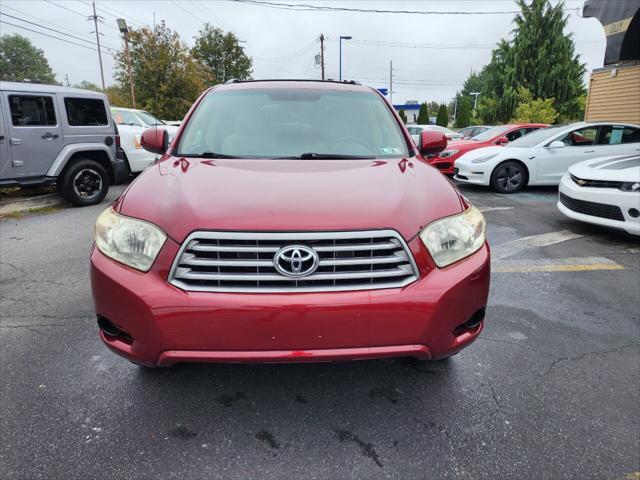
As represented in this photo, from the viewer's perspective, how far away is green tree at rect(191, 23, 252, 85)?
144ft

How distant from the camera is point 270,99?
3102 millimetres

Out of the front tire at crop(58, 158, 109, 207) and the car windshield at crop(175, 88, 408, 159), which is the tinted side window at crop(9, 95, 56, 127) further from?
the car windshield at crop(175, 88, 408, 159)

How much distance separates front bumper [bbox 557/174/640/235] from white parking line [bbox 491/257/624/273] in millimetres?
644

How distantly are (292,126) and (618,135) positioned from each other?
8.47 meters

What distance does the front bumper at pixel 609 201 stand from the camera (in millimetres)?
4836

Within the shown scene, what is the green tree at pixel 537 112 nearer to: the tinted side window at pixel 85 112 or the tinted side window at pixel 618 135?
the tinted side window at pixel 618 135

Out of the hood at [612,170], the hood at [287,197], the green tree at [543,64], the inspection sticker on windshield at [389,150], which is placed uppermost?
the green tree at [543,64]

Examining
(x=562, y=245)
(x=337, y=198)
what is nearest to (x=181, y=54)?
(x=562, y=245)

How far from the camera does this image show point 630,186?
4.89 metres

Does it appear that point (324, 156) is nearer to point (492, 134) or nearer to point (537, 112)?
point (492, 134)

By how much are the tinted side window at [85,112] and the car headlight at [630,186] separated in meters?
7.91

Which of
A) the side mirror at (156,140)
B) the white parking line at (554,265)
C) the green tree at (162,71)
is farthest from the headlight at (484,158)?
the green tree at (162,71)

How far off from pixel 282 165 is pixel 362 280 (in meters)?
0.89

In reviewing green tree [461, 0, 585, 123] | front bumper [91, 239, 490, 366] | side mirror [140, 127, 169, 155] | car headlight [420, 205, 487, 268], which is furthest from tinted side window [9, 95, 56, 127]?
green tree [461, 0, 585, 123]
